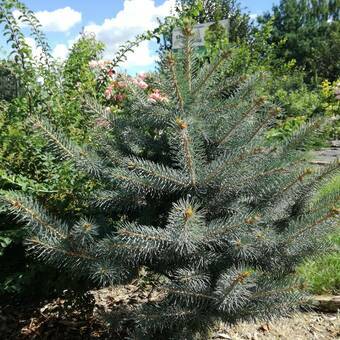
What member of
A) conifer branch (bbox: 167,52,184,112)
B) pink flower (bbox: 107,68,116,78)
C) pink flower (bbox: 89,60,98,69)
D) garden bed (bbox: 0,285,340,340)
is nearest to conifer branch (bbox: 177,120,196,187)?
conifer branch (bbox: 167,52,184,112)

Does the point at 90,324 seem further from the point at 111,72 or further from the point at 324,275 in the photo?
the point at 111,72

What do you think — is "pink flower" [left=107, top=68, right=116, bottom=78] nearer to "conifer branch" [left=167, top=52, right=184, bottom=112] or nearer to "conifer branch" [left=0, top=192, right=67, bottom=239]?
"conifer branch" [left=167, top=52, right=184, bottom=112]

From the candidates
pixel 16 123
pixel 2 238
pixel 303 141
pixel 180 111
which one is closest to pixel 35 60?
pixel 16 123

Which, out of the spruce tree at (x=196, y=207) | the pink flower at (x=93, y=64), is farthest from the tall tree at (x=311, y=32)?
the spruce tree at (x=196, y=207)

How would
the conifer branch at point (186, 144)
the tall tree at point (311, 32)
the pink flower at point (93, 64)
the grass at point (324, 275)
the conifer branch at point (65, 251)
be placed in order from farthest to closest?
the tall tree at point (311, 32) → the pink flower at point (93, 64) → the grass at point (324, 275) → the conifer branch at point (65, 251) → the conifer branch at point (186, 144)

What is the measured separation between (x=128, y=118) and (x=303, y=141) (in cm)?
83

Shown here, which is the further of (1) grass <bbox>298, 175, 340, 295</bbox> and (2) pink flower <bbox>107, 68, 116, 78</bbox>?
(2) pink flower <bbox>107, 68, 116, 78</bbox>

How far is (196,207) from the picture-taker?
1.84m

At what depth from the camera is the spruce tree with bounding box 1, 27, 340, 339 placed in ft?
6.33

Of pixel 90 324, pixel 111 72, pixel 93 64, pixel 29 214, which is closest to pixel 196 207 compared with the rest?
pixel 29 214

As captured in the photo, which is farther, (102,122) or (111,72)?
(111,72)

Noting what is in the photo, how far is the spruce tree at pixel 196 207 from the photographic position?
193 cm

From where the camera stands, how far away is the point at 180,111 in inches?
82.0

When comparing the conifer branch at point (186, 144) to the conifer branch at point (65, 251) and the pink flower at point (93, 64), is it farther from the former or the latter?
the pink flower at point (93, 64)
